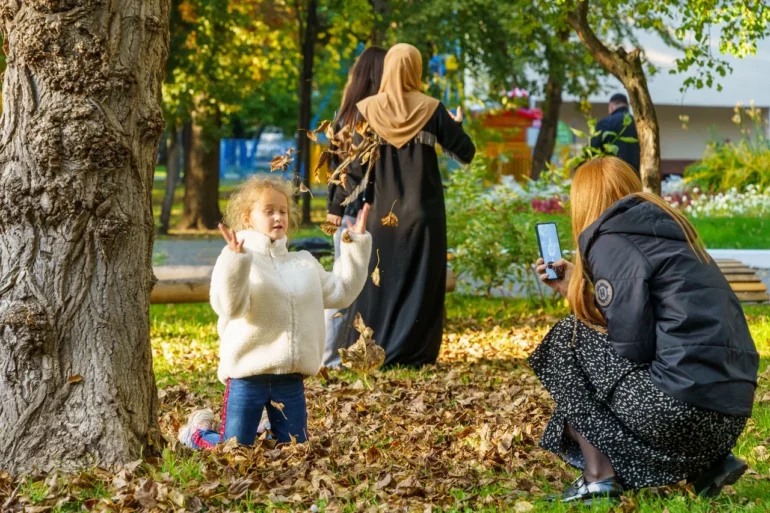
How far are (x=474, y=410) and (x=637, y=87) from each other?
4965 millimetres

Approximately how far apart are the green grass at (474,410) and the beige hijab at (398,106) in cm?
165

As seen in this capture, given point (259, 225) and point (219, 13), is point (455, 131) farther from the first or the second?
point (219, 13)

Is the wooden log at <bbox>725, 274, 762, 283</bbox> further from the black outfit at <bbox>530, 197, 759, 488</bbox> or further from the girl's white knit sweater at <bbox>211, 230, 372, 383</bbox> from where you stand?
the black outfit at <bbox>530, 197, 759, 488</bbox>

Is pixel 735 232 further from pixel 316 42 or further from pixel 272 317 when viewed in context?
pixel 316 42

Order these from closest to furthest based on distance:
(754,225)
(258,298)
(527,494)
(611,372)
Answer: (611,372)
(527,494)
(258,298)
(754,225)

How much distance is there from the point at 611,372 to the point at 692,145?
27.9 meters

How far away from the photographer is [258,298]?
4.75 m

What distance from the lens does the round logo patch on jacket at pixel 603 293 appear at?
3.90m

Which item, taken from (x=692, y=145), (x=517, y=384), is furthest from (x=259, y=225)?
(x=692, y=145)

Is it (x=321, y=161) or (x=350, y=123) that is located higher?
(x=350, y=123)

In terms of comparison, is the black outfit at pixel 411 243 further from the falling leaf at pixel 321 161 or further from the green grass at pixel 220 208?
the green grass at pixel 220 208

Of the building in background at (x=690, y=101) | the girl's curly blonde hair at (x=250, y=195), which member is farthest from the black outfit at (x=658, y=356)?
the building in background at (x=690, y=101)

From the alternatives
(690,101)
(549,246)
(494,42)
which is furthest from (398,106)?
(690,101)

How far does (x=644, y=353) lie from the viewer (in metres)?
3.92
